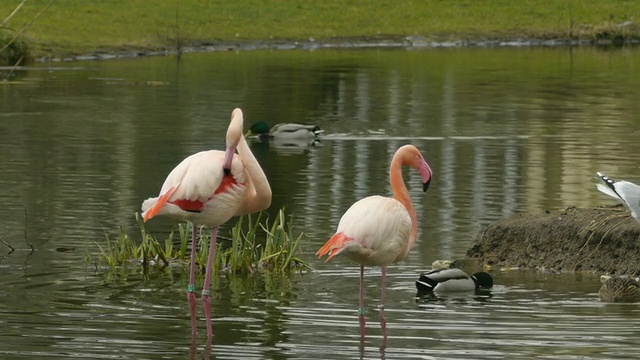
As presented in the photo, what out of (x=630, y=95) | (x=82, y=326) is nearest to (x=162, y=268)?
(x=82, y=326)

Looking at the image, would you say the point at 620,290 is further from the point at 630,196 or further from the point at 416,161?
the point at 416,161

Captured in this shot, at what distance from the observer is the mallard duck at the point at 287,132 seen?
26.0m

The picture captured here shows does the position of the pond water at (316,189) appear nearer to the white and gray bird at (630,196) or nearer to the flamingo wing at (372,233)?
the flamingo wing at (372,233)

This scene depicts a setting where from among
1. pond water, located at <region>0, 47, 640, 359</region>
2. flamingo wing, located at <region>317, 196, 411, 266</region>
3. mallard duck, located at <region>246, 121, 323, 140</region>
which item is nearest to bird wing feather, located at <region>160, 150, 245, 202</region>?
flamingo wing, located at <region>317, 196, 411, 266</region>

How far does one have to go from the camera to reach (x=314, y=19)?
62469 millimetres

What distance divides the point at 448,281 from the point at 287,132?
543 inches

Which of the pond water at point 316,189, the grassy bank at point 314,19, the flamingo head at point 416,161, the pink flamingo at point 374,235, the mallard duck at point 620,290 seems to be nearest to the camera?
the pond water at point 316,189

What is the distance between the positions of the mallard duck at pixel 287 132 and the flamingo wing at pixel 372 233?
14.7 m

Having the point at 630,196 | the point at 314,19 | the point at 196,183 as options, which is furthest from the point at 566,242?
the point at 314,19

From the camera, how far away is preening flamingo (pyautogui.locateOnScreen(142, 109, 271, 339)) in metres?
10.9

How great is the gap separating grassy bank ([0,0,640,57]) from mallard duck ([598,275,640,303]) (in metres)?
42.9

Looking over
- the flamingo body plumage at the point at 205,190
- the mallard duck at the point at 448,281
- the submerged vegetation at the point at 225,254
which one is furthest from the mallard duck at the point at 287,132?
the flamingo body plumage at the point at 205,190

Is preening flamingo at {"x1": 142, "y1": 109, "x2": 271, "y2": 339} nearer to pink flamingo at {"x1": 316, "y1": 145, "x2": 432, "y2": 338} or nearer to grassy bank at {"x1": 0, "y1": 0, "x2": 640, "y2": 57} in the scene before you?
pink flamingo at {"x1": 316, "y1": 145, "x2": 432, "y2": 338}

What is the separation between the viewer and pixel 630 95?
1435 inches
